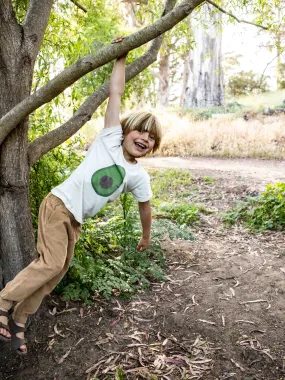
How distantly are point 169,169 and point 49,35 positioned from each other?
5582mm

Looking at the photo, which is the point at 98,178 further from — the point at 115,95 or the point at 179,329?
the point at 179,329

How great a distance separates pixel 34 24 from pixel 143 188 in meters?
1.30

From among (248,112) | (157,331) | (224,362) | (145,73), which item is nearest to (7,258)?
(157,331)

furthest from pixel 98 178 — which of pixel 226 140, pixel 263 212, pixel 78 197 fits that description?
pixel 226 140

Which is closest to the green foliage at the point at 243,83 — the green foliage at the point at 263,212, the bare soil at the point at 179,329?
the green foliage at the point at 263,212

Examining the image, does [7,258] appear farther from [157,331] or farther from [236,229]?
[236,229]

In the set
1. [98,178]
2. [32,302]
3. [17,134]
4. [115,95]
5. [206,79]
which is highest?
[206,79]

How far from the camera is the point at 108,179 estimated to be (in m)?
2.43

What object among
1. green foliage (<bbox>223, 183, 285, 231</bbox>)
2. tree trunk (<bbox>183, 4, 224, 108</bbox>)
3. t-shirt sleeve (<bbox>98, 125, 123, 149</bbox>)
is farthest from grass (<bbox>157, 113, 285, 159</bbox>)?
t-shirt sleeve (<bbox>98, 125, 123, 149</bbox>)

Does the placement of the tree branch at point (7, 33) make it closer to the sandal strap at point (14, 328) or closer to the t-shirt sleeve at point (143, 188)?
the t-shirt sleeve at point (143, 188)

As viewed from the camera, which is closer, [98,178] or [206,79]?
[98,178]

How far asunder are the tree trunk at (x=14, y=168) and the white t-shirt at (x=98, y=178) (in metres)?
0.37

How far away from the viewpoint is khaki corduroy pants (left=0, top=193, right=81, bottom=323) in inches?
90.0

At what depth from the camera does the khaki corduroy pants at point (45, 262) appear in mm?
2285
